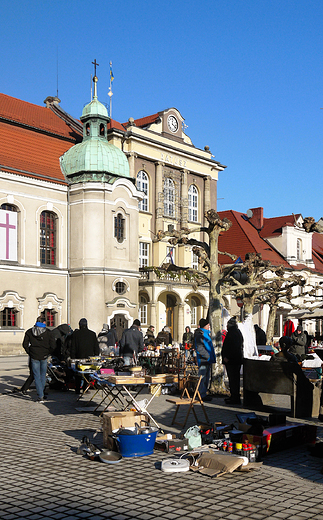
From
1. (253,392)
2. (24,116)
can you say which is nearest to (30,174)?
(24,116)

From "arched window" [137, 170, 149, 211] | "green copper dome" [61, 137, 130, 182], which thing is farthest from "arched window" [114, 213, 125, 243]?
"arched window" [137, 170, 149, 211]

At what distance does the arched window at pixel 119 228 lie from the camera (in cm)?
3403

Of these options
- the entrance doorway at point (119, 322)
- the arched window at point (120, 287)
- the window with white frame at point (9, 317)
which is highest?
the arched window at point (120, 287)

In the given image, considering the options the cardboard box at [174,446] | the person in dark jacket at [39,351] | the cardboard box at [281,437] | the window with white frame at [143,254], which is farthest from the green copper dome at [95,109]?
the cardboard box at [174,446]

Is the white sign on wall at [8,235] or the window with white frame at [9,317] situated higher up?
the white sign on wall at [8,235]

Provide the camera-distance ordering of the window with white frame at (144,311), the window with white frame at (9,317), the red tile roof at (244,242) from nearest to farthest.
→ the window with white frame at (9,317)
the window with white frame at (144,311)
the red tile roof at (244,242)

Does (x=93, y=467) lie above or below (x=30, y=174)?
below

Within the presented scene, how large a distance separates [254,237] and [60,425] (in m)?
45.2

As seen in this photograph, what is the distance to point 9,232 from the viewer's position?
3027cm

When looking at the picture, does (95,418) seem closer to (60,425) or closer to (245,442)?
(60,425)

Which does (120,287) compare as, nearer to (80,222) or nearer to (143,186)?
(80,222)

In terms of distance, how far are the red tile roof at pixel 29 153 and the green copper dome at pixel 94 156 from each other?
2.79 feet

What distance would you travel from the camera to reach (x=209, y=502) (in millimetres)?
5602

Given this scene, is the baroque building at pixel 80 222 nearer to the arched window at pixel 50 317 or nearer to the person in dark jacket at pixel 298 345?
the arched window at pixel 50 317
